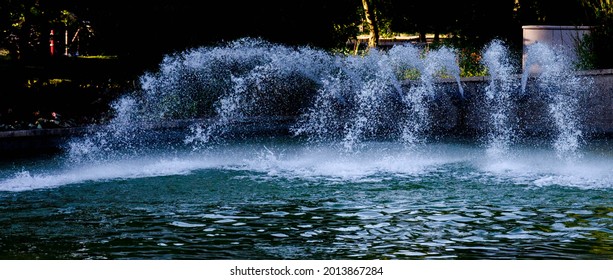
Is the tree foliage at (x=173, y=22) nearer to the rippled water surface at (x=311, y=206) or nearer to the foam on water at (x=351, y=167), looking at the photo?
the foam on water at (x=351, y=167)

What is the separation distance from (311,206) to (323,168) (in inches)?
133

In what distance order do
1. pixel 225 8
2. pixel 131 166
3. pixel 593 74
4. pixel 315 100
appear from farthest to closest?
pixel 225 8, pixel 315 100, pixel 593 74, pixel 131 166

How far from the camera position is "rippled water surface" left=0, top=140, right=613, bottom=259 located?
796 cm

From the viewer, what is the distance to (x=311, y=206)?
1019 cm

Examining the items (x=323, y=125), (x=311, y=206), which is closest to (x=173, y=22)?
(x=323, y=125)

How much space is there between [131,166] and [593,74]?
26.9 feet

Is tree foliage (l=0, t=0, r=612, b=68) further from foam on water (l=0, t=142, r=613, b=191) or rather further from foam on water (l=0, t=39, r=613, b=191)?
foam on water (l=0, t=142, r=613, b=191)

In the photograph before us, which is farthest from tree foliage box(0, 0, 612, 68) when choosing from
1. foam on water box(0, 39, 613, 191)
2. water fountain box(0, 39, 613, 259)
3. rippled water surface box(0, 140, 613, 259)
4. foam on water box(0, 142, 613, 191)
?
rippled water surface box(0, 140, 613, 259)

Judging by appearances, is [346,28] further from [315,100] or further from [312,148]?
[312,148]

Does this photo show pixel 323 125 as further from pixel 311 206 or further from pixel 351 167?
pixel 311 206

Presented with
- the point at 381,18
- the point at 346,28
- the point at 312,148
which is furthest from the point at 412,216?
the point at 381,18

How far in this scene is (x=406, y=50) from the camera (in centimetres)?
2066

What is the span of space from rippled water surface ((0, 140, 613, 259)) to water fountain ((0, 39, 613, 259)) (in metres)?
0.03

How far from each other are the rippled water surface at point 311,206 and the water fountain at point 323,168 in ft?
0.09
